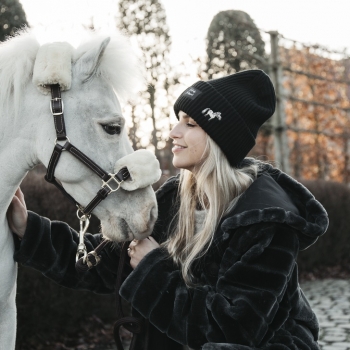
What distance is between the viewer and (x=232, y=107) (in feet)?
7.37

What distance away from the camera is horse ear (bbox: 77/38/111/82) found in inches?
82.0

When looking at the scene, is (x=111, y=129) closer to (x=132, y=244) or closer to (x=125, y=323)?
(x=132, y=244)

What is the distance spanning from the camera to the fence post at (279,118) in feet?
33.6

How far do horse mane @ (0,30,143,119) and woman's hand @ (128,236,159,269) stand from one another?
0.64 metres

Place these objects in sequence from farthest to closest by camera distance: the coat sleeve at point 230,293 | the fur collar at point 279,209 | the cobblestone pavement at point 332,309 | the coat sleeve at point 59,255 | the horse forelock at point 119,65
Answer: the cobblestone pavement at point 332,309 → the coat sleeve at point 59,255 → the horse forelock at point 119,65 → the fur collar at point 279,209 → the coat sleeve at point 230,293

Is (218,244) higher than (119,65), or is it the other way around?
(119,65)

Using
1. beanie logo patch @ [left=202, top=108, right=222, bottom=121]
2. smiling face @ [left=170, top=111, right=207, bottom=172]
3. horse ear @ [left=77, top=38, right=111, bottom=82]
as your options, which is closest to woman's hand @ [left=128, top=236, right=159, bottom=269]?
smiling face @ [left=170, top=111, right=207, bottom=172]

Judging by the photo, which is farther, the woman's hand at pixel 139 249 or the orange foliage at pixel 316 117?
the orange foliage at pixel 316 117

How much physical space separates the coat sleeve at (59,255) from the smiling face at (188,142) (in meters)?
0.54

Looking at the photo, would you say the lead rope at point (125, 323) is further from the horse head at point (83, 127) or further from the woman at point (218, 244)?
the horse head at point (83, 127)

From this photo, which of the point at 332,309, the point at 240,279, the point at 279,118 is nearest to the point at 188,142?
the point at 240,279

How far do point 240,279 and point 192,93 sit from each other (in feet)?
2.76

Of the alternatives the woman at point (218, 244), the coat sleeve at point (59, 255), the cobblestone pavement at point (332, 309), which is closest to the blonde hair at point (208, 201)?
the woman at point (218, 244)

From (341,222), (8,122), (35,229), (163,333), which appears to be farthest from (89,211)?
(341,222)
